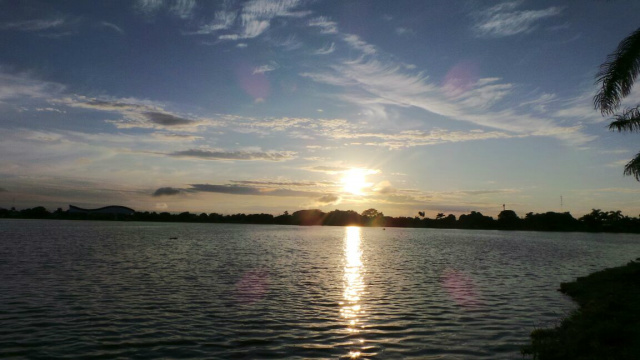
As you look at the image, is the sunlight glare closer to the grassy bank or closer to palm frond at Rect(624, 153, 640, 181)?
the grassy bank

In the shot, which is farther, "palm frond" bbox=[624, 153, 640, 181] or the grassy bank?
"palm frond" bbox=[624, 153, 640, 181]

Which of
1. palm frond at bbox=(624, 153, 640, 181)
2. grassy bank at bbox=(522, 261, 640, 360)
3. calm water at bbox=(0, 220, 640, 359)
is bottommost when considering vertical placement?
calm water at bbox=(0, 220, 640, 359)

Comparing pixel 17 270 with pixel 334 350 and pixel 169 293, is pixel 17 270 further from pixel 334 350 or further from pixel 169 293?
pixel 334 350

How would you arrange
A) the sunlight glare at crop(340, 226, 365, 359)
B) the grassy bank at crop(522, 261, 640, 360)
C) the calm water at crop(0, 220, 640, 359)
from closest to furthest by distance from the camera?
the grassy bank at crop(522, 261, 640, 360)
the calm water at crop(0, 220, 640, 359)
the sunlight glare at crop(340, 226, 365, 359)

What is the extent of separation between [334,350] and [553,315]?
662 inches

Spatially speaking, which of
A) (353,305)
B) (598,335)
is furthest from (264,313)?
(598,335)

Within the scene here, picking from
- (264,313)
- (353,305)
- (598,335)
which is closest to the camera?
(598,335)

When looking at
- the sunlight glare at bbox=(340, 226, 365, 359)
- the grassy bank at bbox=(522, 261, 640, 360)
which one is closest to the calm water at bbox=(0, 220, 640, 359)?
the sunlight glare at bbox=(340, 226, 365, 359)

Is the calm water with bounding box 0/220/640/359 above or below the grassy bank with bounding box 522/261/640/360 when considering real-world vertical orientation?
below

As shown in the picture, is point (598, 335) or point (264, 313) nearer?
point (598, 335)

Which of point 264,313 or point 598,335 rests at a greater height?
point 598,335

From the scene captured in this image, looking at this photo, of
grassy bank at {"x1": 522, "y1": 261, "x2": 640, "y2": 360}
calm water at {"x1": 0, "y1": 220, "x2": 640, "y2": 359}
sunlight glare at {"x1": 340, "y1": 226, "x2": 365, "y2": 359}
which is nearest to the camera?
grassy bank at {"x1": 522, "y1": 261, "x2": 640, "y2": 360}

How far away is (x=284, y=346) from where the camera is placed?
1967 centimetres

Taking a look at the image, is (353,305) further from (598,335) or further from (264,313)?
(598,335)
